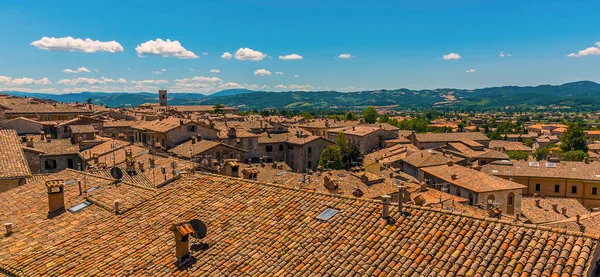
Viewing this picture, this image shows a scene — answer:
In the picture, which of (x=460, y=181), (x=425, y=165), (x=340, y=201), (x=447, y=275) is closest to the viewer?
(x=447, y=275)

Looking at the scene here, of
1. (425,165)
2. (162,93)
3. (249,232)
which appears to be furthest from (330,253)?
(162,93)

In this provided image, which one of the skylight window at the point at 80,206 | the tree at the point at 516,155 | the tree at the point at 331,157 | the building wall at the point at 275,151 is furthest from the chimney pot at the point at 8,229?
the tree at the point at 516,155

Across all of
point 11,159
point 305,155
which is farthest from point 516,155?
point 11,159

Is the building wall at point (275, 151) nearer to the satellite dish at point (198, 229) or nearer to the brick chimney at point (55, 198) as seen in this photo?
the brick chimney at point (55, 198)

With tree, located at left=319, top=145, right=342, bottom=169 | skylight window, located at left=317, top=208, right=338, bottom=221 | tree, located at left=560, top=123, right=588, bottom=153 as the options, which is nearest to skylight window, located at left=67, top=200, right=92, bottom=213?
skylight window, located at left=317, top=208, right=338, bottom=221

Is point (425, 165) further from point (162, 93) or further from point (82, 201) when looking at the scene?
point (162, 93)
